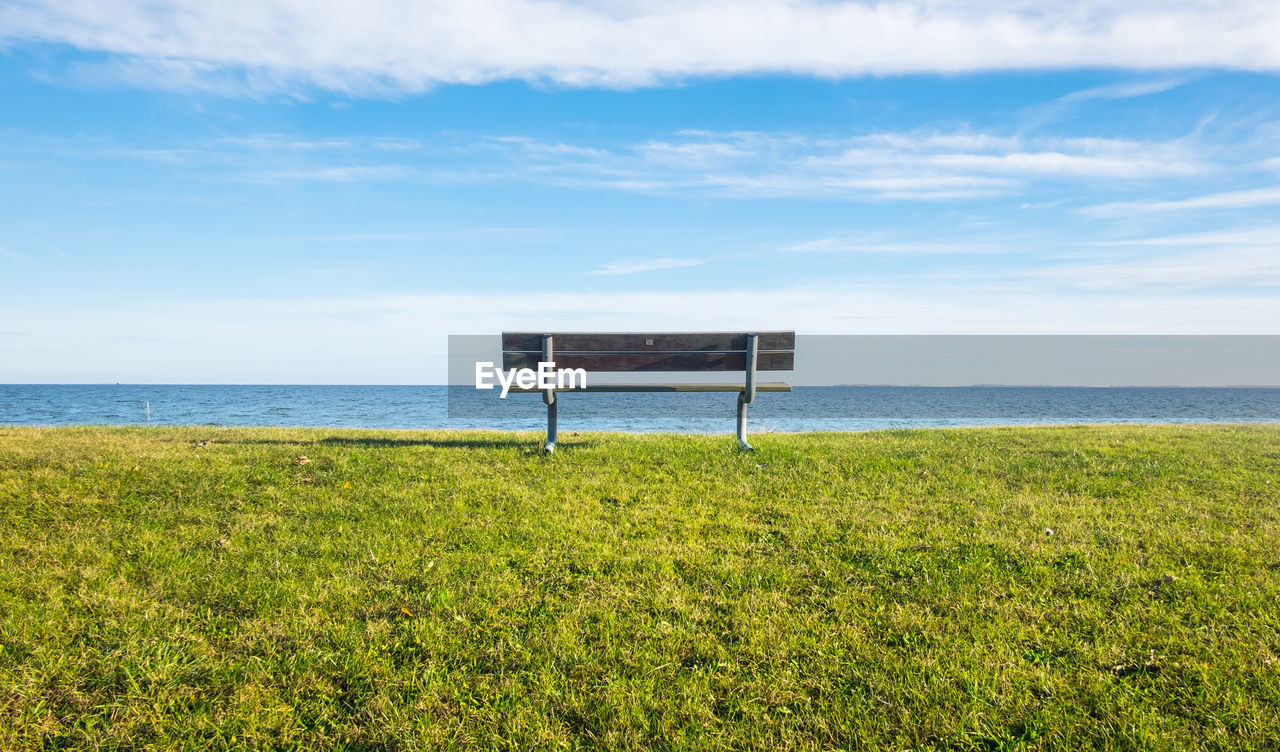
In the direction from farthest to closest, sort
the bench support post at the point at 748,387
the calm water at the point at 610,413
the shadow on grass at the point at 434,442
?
the calm water at the point at 610,413
the bench support post at the point at 748,387
the shadow on grass at the point at 434,442

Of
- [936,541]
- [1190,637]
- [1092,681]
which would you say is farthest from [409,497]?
[1190,637]

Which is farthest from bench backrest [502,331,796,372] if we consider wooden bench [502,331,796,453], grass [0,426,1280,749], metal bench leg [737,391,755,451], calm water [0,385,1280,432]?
calm water [0,385,1280,432]

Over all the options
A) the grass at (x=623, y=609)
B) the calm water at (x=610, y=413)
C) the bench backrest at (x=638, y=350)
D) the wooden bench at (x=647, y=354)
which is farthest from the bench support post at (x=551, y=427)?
the calm water at (x=610, y=413)

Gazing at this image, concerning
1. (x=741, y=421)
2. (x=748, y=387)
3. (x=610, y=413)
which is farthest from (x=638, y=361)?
A: (x=610, y=413)

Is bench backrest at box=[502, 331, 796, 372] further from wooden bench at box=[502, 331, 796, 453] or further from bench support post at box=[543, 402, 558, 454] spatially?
bench support post at box=[543, 402, 558, 454]

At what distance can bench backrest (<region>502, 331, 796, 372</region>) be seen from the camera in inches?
355

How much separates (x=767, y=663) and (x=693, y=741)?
2.42ft

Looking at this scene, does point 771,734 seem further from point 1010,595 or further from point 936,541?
→ point 936,541

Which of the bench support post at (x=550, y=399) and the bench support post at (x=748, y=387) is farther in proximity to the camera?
the bench support post at (x=748, y=387)

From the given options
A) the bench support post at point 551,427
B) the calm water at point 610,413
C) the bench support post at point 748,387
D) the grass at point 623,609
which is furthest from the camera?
the calm water at point 610,413

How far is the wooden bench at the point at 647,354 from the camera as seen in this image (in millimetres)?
9016

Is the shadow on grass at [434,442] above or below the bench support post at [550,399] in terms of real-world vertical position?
below

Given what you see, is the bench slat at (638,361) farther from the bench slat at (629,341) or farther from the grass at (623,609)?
the grass at (623,609)

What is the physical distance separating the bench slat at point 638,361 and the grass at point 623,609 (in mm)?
2151
